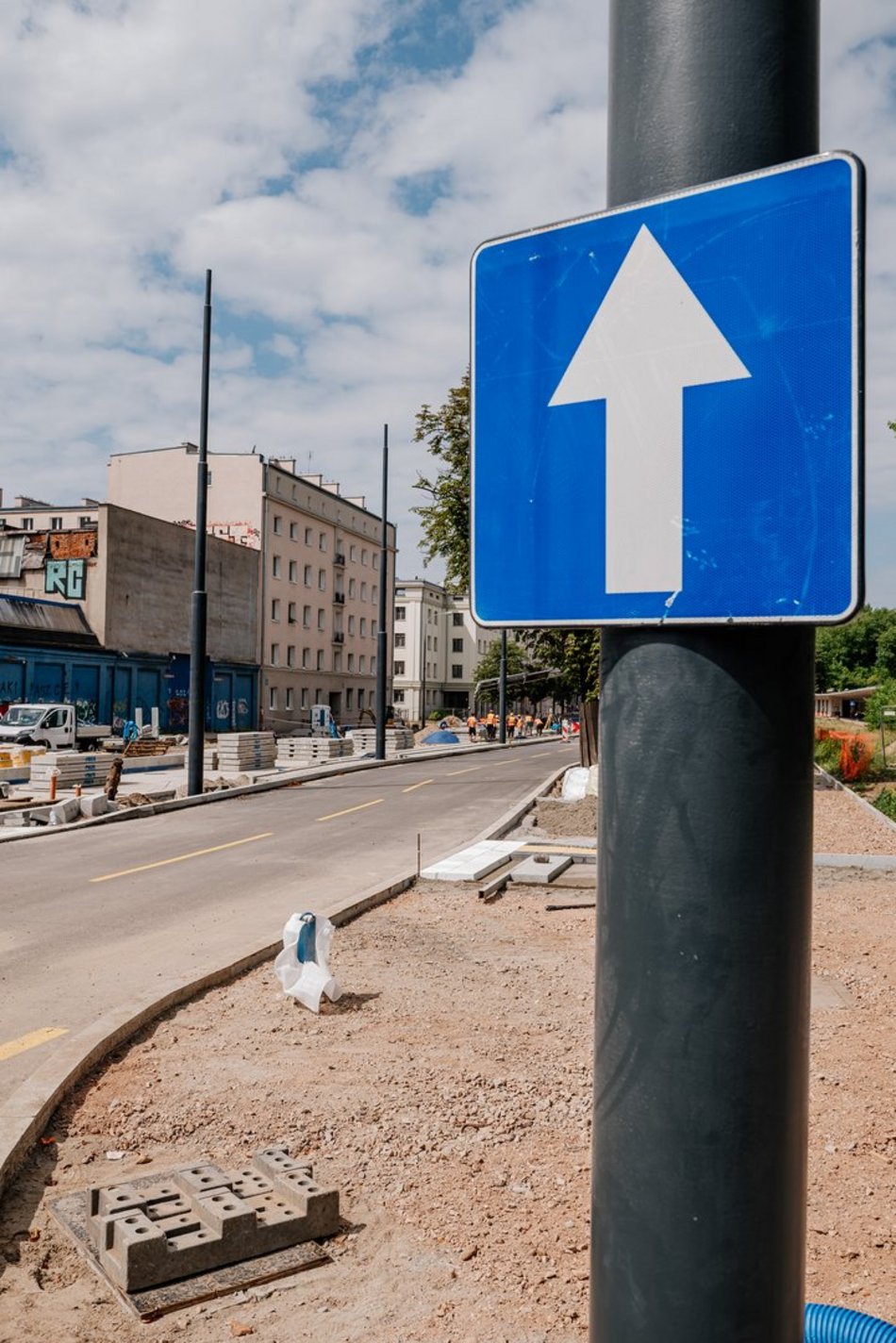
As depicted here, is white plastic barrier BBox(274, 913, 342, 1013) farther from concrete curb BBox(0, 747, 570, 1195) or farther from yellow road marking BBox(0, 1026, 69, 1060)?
yellow road marking BBox(0, 1026, 69, 1060)

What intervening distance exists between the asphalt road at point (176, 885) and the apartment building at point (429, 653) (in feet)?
238

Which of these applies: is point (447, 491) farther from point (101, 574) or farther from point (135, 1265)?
point (101, 574)

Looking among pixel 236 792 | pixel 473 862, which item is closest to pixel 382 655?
pixel 236 792

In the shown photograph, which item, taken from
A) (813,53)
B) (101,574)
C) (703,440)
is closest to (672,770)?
(703,440)

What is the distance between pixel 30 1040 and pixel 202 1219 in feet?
10.4

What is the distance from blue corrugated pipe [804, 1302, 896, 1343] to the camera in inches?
103

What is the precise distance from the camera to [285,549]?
62.4 meters

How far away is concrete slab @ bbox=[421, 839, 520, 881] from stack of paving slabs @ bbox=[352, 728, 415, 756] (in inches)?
1035

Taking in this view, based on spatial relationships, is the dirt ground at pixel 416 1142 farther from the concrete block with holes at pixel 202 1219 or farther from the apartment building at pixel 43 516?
the apartment building at pixel 43 516

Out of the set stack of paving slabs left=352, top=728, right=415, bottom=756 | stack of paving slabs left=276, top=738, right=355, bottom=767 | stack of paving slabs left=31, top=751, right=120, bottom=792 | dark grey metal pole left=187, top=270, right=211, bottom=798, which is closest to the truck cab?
stack of paving slabs left=31, top=751, right=120, bottom=792

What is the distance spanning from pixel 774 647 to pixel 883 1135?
13.5 feet

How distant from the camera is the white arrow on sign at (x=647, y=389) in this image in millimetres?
1750

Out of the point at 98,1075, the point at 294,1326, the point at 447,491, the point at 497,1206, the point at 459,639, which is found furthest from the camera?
the point at 459,639

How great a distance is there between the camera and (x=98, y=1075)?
5703mm
